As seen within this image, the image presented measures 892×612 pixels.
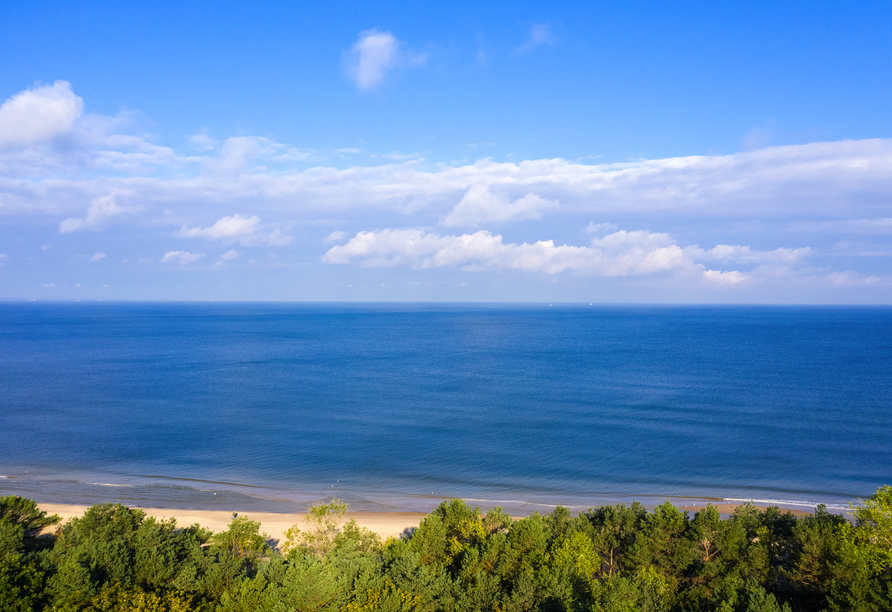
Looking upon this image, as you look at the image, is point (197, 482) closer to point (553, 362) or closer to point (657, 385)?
point (657, 385)

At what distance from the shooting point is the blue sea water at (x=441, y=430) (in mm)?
51062

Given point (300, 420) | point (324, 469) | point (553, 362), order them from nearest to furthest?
point (324, 469)
point (300, 420)
point (553, 362)

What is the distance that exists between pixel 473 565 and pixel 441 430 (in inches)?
→ 1764

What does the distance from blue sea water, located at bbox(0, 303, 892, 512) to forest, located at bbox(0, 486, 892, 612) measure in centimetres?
1667

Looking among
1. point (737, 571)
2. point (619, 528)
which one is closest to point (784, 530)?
point (737, 571)

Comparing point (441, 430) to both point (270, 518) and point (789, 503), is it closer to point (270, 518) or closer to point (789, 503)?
point (270, 518)

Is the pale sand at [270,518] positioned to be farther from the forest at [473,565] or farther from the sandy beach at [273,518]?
the forest at [473,565]

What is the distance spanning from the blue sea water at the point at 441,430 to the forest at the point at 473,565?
54.7 feet

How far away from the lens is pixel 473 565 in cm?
2569

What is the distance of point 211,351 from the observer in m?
153

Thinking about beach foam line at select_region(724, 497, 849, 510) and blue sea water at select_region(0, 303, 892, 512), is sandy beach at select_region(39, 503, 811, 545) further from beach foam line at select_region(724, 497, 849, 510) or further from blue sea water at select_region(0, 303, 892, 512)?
blue sea water at select_region(0, 303, 892, 512)

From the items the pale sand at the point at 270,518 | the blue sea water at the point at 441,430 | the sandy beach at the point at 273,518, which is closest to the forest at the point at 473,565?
the pale sand at the point at 270,518

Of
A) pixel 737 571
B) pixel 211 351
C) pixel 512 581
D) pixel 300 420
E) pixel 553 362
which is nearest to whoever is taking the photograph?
pixel 512 581

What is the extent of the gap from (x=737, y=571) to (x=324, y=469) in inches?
1615
